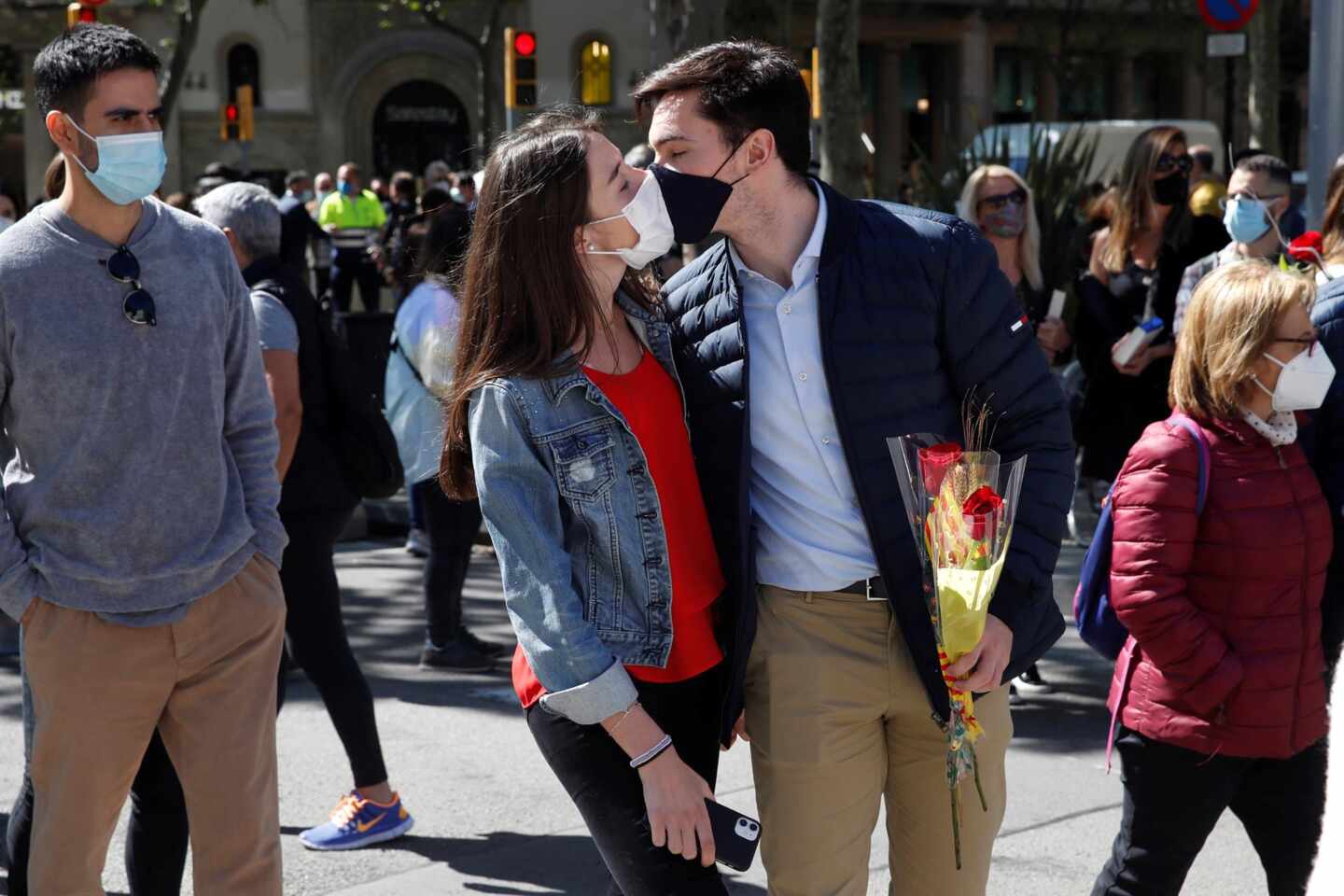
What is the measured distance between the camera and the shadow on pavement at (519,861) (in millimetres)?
4570

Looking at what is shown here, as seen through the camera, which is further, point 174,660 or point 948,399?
point 174,660

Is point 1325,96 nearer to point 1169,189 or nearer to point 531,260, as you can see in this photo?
point 1169,189

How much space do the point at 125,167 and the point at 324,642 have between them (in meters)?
1.94

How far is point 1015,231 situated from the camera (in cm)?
631

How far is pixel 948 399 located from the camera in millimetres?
3018

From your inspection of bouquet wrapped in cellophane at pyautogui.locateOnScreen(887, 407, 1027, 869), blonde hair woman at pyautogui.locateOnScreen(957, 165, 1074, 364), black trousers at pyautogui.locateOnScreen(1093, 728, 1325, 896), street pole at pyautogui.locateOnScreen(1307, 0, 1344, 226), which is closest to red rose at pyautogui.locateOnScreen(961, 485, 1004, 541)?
bouquet wrapped in cellophane at pyautogui.locateOnScreen(887, 407, 1027, 869)

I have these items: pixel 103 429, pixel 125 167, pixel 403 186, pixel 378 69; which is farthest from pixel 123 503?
pixel 378 69

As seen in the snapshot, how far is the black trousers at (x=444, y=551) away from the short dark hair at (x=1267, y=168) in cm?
320

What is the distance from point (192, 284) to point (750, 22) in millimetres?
9888

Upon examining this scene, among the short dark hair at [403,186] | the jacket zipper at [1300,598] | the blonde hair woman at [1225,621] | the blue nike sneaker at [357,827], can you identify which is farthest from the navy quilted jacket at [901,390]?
the short dark hair at [403,186]

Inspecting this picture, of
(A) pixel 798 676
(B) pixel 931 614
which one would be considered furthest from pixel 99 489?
(B) pixel 931 614

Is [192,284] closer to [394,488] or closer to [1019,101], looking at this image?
[394,488]

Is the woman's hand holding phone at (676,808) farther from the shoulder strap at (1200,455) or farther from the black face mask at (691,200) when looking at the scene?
the shoulder strap at (1200,455)

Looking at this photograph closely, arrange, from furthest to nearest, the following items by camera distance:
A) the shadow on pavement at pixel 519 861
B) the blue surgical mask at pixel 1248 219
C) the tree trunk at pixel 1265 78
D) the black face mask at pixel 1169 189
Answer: the tree trunk at pixel 1265 78 < the black face mask at pixel 1169 189 < the blue surgical mask at pixel 1248 219 < the shadow on pavement at pixel 519 861
